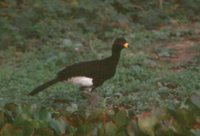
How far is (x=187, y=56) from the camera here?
1209cm

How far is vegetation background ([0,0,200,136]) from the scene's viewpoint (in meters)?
4.59

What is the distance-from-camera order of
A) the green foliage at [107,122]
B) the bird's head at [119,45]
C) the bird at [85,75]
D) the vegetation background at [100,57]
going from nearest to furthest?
the green foliage at [107,122] → the vegetation background at [100,57] → the bird at [85,75] → the bird's head at [119,45]

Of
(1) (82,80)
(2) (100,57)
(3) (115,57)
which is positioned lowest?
(2) (100,57)

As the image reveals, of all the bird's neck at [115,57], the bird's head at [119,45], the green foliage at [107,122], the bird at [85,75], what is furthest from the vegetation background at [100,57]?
the bird's head at [119,45]

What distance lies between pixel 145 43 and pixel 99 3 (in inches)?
65.8

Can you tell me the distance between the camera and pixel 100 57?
479 inches

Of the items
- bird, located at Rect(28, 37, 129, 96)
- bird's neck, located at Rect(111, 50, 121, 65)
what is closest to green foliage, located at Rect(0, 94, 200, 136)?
bird, located at Rect(28, 37, 129, 96)

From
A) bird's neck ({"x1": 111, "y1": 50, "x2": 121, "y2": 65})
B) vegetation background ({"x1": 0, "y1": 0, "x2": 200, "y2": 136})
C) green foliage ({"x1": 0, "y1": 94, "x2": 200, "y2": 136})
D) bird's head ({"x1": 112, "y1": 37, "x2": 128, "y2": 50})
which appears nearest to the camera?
green foliage ({"x1": 0, "y1": 94, "x2": 200, "y2": 136})

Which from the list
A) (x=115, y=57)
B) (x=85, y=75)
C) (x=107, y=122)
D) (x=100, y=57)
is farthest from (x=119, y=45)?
(x=107, y=122)

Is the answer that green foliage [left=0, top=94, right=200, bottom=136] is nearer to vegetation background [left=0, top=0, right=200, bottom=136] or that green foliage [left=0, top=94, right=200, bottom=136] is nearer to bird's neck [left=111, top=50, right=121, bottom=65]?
vegetation background [left=0, top=0, right=200, bottom=136]

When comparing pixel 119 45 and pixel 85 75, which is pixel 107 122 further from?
pixel 119 45

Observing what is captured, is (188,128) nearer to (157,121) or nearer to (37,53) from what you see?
(157,121)

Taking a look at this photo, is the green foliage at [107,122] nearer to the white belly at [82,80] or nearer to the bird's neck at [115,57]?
the white belly at [82,80]

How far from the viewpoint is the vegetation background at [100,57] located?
15.1ft
